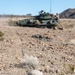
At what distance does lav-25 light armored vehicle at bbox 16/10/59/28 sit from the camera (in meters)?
40.1

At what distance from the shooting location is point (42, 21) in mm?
41312

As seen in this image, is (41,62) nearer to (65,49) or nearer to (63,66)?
(63,66)

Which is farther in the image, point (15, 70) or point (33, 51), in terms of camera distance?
point (33, 51)

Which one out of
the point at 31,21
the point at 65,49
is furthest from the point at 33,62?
the point at 31,21

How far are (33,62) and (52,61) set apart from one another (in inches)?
81.1

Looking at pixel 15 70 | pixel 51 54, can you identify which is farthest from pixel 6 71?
pixel 51 54

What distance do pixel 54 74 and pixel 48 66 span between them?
145 cm

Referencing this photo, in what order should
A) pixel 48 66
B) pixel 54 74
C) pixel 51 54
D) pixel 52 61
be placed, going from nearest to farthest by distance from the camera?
pixel 54 74, pixel 48 66, pixel 52 61, pixel 51 54

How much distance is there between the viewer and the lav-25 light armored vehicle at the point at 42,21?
132 feet

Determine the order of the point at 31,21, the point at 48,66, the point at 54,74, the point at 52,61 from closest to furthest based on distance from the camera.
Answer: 1. the point at 54,74
2. the point at 48,66
3. the point at 52,61
4. the point at 31,21

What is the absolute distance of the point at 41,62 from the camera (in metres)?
16.9

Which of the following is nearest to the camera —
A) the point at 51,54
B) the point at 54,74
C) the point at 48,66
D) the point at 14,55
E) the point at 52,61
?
the point at 54,74

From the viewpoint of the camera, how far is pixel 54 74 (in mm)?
14539

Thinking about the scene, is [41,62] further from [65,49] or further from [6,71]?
[65,49]
